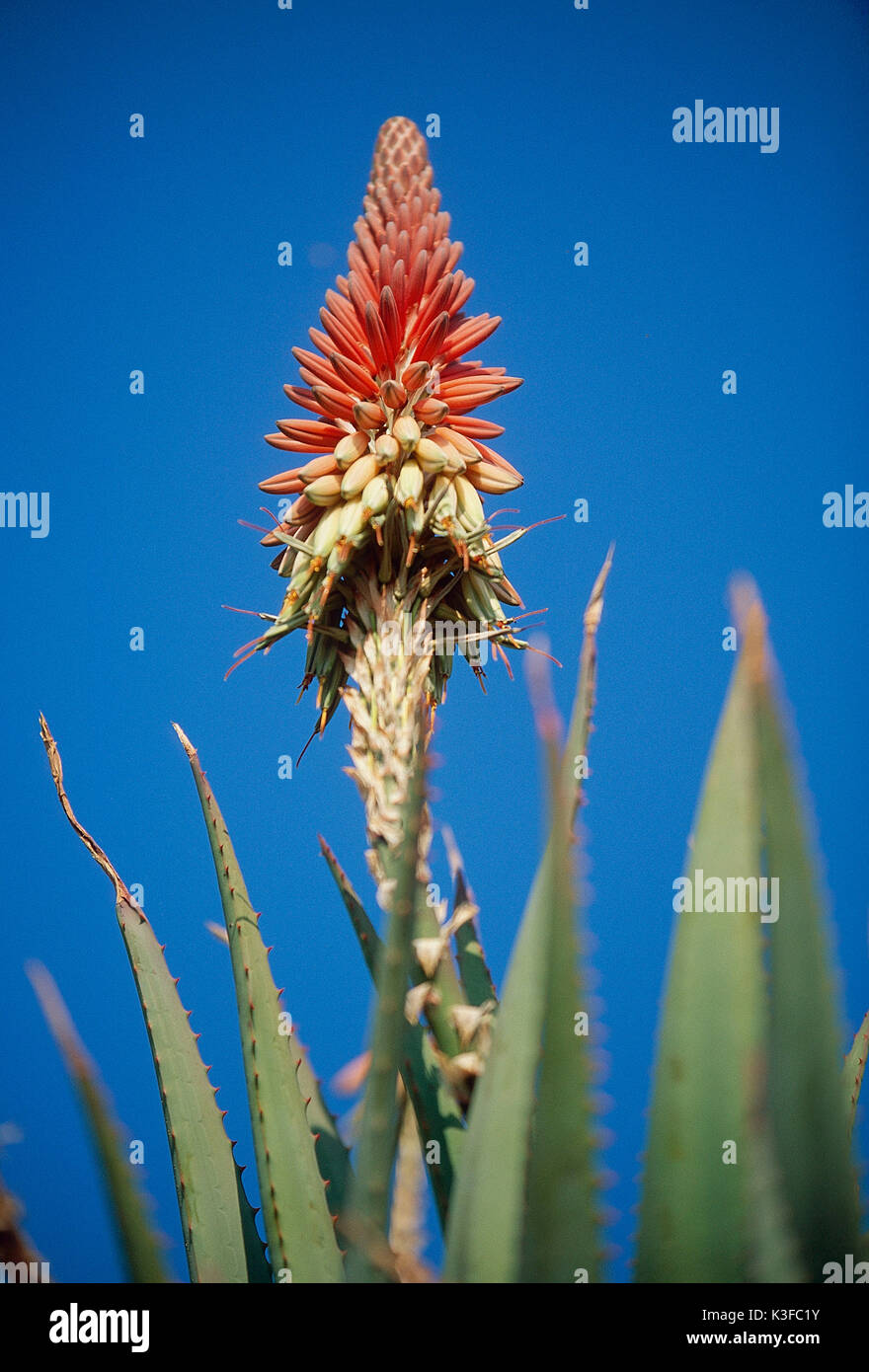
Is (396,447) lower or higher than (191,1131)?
higher

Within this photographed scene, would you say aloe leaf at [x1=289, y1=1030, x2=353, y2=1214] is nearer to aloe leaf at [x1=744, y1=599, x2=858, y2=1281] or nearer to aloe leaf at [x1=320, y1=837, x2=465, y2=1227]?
aloe leaf at [x1=320, y1=837, x2=465, y2=1227]

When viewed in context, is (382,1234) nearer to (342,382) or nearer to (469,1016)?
(469,1016)

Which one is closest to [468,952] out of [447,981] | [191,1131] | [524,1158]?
[447,981]

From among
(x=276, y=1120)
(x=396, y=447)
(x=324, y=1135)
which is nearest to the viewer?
(x=276, y=1120)

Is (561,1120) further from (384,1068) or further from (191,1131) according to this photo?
(191,1131)

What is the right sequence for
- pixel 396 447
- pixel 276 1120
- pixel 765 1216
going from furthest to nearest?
pixel 396 447
pixel 276 1120
pixel 765 1216

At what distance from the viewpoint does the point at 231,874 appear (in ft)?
2.37

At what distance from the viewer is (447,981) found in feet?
2.26

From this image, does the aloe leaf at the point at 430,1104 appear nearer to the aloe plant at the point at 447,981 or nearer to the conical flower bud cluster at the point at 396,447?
the aloe plant at the point at 447,981

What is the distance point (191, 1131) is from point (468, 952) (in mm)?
261

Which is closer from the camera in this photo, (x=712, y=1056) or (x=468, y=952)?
(x=712, y=1056)

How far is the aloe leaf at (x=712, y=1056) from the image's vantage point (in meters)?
0.45

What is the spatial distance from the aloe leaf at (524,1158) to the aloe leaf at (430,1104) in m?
0.25
